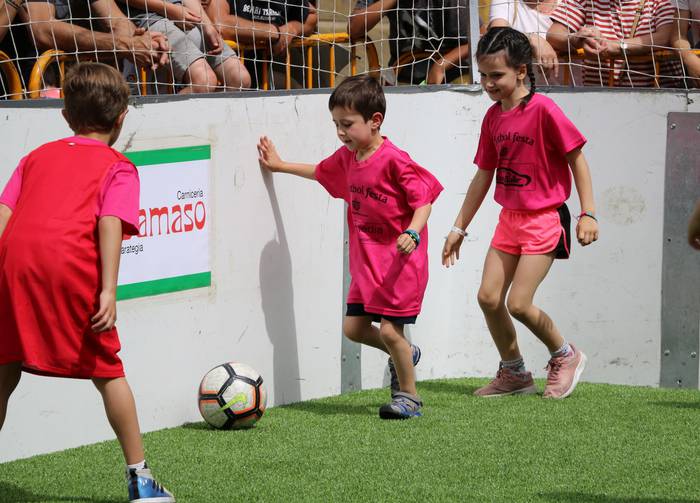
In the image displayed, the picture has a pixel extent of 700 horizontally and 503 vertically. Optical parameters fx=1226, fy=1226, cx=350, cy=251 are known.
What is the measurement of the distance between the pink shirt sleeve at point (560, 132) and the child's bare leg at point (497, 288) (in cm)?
65

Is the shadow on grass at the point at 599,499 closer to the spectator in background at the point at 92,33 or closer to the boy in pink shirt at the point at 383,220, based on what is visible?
the boy in pink shirt at the point at 383,220

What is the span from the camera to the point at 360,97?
19.3ft

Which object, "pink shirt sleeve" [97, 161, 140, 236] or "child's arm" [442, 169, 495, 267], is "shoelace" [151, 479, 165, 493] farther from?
"child's arm" [442, 169, 495, 267]

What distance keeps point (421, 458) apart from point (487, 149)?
200 cm

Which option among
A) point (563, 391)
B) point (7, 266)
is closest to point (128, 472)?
point (7, 266)

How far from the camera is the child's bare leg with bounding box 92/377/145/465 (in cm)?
409

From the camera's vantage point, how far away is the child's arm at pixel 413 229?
558 cm

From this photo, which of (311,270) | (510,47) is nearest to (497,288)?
(311,270)

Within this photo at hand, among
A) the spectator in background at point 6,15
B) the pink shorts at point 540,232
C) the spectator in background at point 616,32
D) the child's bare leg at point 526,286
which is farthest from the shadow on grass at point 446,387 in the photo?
the spectator in background at point 6,15

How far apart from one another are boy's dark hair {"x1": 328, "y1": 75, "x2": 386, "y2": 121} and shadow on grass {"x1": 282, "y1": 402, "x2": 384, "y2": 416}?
1.46m

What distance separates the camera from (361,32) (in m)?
7.32

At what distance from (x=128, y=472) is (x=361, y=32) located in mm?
3884

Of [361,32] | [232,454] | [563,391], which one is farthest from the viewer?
[361,32]

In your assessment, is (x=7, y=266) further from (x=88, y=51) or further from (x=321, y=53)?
(x=321, y=53)
